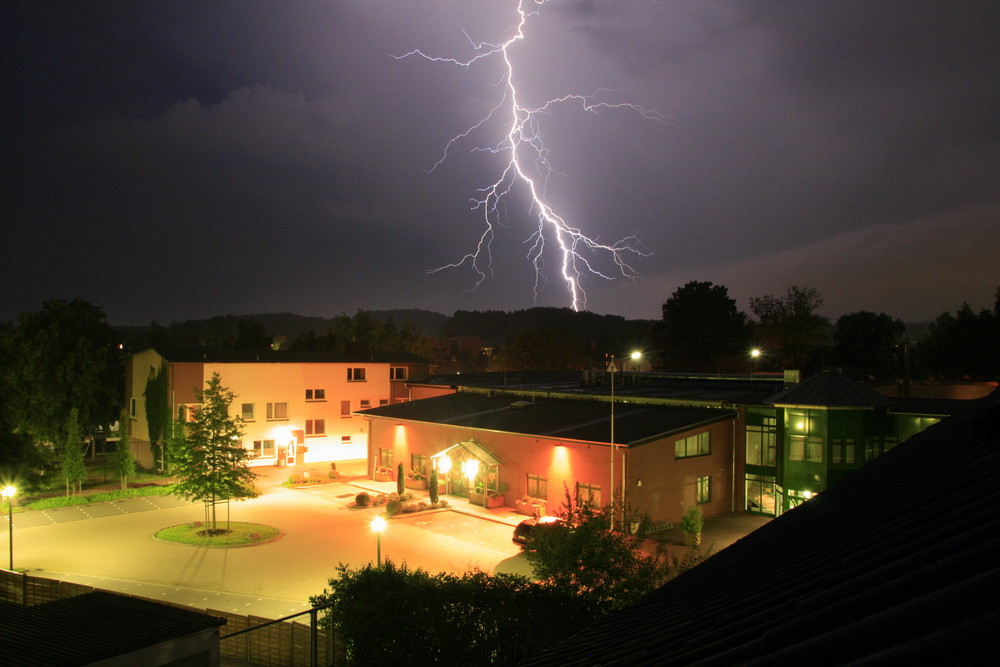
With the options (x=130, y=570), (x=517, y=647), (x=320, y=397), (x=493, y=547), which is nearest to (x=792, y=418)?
(x=493, y=547)

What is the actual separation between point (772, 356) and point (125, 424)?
5483cm

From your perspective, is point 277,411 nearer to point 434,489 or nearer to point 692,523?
point 434,489

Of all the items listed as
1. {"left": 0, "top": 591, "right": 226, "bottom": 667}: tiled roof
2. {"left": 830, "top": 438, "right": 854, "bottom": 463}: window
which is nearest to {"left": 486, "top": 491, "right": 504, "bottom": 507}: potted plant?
{"left": 830, "top": 438, "right": 854, "bottom": 463}: window

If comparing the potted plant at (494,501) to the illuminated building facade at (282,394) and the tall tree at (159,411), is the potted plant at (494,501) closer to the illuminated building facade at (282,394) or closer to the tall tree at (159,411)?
the illuminated building facade at (282,394)

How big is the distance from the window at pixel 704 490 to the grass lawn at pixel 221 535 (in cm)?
1743

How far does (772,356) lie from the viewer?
204 ft

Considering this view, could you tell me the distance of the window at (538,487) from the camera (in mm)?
28531

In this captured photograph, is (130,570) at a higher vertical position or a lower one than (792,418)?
lower

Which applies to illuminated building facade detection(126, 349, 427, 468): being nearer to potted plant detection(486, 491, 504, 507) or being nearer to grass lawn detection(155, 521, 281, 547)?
grass lawn detection(155, 521, 281, 547)

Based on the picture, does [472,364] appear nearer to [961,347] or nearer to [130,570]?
[961,347]

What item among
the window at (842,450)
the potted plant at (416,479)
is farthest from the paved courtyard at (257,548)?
the window at (842,450)

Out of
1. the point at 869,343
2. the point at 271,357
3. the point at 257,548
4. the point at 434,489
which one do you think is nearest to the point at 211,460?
the point at 257,548

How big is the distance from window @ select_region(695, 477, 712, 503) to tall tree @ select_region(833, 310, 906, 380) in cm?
3355

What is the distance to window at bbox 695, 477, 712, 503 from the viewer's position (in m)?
27.5
